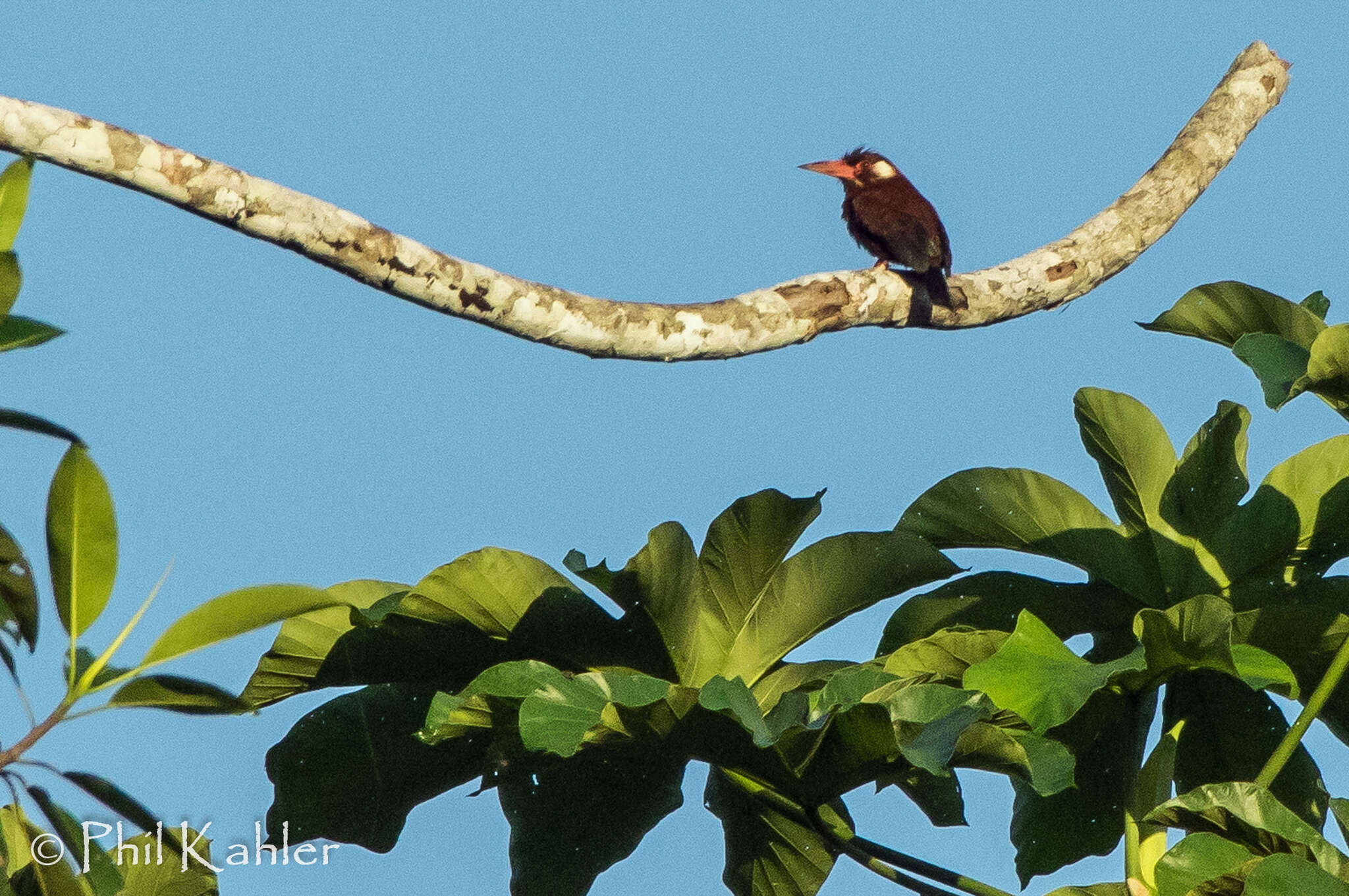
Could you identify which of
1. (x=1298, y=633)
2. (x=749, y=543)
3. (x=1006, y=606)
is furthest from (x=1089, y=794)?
(x=749, y=543)

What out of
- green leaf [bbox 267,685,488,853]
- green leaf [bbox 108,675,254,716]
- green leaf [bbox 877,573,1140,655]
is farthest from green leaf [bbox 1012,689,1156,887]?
green leaf [bbox 108,675,254,716]

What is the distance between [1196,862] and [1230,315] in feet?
4.35

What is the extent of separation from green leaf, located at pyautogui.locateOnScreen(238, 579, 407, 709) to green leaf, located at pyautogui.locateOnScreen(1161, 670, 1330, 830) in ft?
7.03

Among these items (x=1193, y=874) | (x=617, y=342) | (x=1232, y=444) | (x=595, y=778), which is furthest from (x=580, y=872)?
(x=1232, y=444)

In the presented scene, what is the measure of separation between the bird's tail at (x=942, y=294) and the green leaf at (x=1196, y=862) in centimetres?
202

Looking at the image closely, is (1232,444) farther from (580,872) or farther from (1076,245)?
(580,872)

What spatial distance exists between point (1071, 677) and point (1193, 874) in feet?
1.48

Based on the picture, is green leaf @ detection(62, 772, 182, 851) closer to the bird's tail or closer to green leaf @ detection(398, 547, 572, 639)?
green leaf @ detection(398, 547, 572, 639)

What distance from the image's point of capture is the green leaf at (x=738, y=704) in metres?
2.86

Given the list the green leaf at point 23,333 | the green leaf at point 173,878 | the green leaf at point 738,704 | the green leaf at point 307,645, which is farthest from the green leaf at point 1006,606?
the green leaf at point 23,333

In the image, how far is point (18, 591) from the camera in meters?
2.10

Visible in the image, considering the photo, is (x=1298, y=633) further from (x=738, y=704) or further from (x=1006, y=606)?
(x=738, y=704)

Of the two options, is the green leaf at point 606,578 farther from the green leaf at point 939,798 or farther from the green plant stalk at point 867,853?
the green leaf at point 939,798

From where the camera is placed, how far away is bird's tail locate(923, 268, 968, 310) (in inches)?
169
